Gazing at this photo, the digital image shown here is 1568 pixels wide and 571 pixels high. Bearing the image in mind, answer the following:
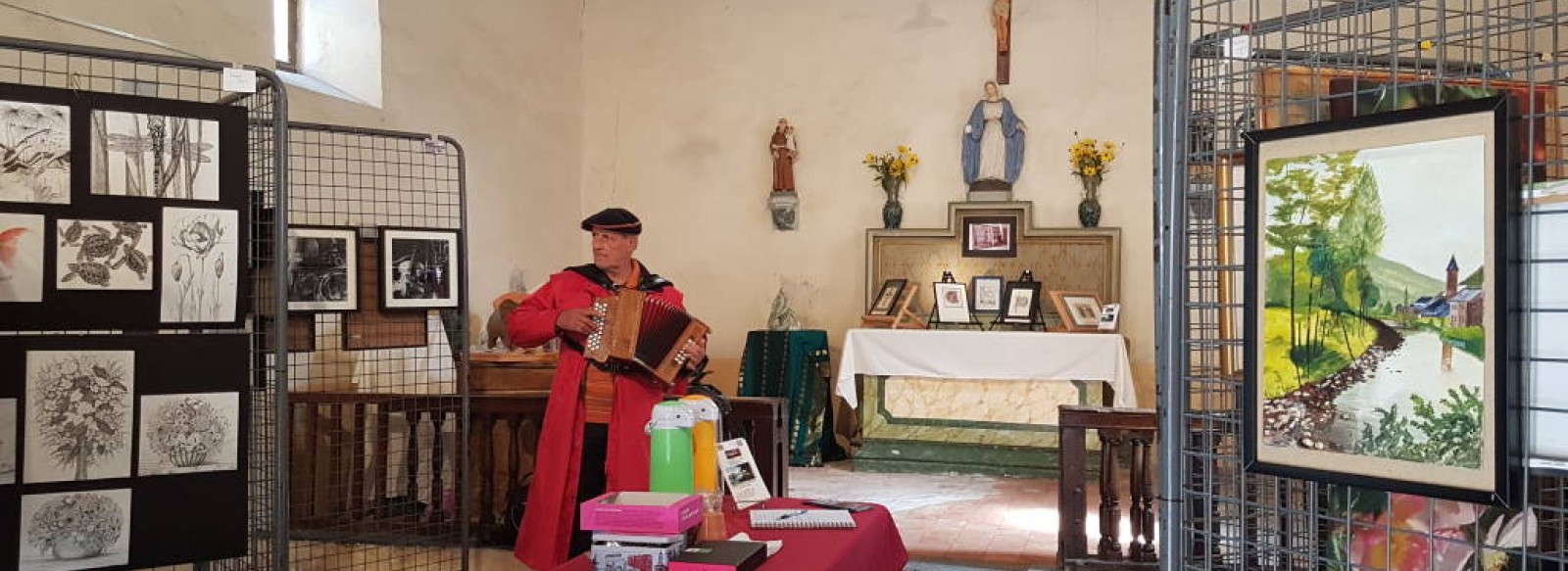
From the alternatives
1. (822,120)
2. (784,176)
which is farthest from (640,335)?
(822,120)

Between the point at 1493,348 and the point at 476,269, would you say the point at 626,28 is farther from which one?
the point at 1493,348

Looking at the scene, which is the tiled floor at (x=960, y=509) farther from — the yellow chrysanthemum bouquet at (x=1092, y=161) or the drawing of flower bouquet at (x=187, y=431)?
the drawing of flower bouquet at (x=187, y=431)

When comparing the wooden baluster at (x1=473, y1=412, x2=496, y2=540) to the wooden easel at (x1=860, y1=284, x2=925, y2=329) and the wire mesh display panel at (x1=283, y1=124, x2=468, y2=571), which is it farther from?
the wooden easel at (x1=860, y1=284, x2=925, y2=329)

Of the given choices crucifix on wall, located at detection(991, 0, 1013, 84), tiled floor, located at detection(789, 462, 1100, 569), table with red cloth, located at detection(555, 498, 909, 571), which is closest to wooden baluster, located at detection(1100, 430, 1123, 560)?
tiled floor, located at detection(789, 462, 1100, 569)

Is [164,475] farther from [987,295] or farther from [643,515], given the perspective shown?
[987,295]

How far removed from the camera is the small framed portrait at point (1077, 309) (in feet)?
30.4

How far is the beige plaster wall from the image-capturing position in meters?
9.84

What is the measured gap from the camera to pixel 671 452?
2.85 metres

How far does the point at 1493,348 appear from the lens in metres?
1.58

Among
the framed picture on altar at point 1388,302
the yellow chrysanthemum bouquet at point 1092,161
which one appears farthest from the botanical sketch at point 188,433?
the yellow chrysanthemum bouquet at point 1092,161

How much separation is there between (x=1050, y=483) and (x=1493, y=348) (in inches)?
273

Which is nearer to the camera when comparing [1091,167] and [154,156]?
[154,156]

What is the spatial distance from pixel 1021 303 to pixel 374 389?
5.04 m

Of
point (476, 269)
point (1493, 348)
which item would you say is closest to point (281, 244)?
point (1493, 348)
